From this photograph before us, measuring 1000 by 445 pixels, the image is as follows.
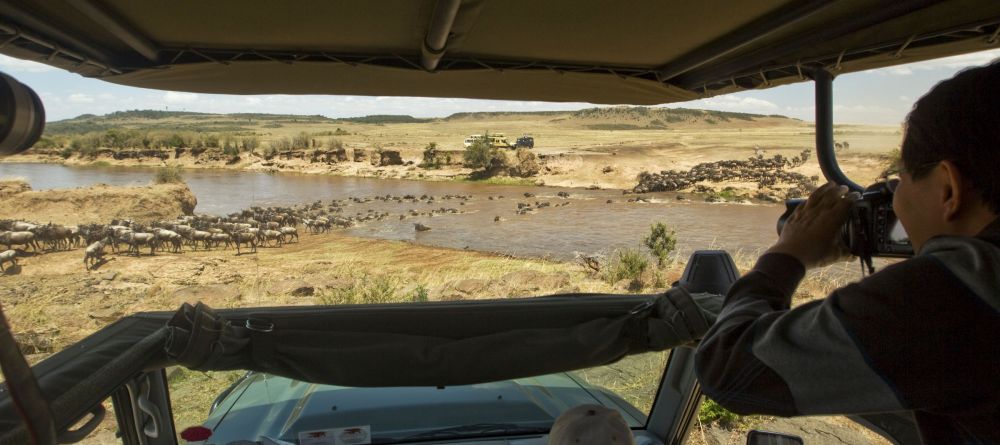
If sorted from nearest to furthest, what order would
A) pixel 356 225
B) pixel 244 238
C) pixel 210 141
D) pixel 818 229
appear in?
pixel 818 229 < pixel 244 238 < pixel 356 225 < pixel 210 141

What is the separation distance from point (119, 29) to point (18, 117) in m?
1.21

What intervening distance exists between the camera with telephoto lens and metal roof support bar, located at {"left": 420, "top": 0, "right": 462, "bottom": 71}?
36.1 inches

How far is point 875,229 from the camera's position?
1.01 meters

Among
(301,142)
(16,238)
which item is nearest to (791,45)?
(16,238)

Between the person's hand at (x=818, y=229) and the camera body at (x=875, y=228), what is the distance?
0.01 meters

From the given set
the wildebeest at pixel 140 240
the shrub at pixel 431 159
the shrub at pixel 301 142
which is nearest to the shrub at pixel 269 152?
the shrub at pixel 301 142

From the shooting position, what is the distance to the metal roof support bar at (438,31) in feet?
5.05

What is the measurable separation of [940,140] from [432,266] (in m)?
18.6

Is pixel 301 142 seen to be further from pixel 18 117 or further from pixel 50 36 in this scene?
pixel 18 117

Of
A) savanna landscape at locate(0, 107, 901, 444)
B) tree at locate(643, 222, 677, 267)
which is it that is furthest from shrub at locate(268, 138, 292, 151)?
tree at locate(643, 222, 677, 267)

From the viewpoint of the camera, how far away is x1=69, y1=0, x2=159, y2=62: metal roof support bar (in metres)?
1.51

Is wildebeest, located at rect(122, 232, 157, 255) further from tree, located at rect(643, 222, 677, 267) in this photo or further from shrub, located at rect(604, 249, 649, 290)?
tree, located at rect(643, 222, 677, 267)

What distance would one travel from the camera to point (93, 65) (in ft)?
6.24

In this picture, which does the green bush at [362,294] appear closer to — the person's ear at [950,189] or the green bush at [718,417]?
the green bush at [718,417]
